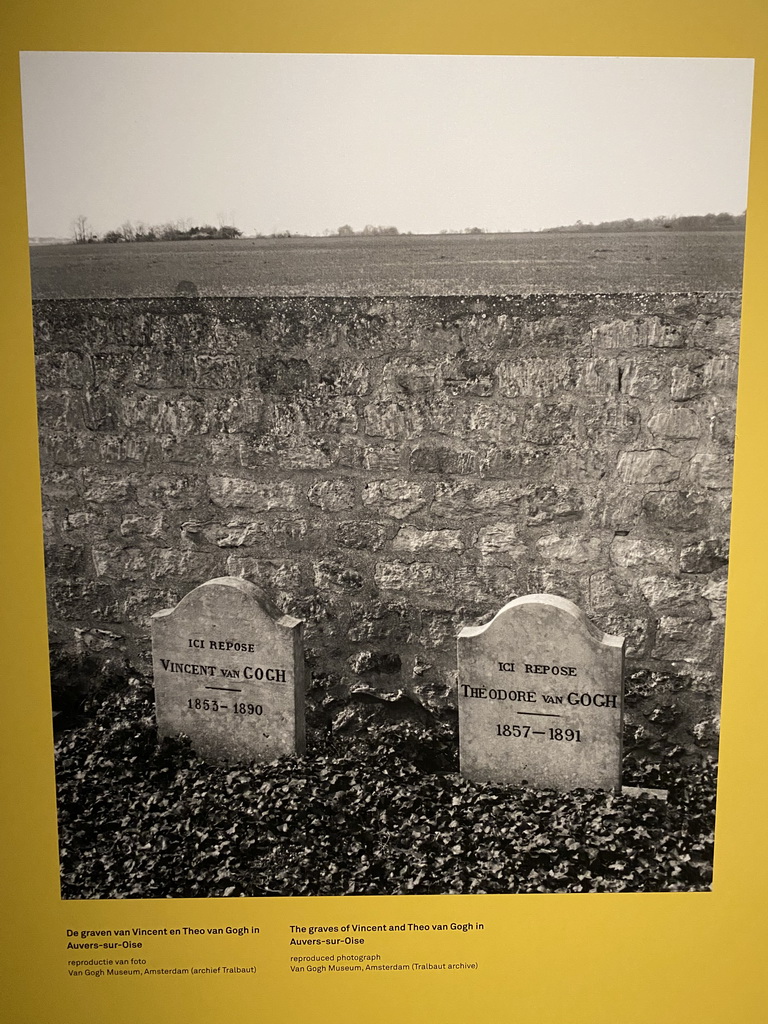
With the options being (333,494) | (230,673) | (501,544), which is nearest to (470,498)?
(501,544)

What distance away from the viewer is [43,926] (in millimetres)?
2707

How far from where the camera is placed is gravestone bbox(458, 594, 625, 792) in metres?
2.71

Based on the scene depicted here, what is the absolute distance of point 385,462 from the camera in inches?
116

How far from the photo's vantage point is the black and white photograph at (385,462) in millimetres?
2508

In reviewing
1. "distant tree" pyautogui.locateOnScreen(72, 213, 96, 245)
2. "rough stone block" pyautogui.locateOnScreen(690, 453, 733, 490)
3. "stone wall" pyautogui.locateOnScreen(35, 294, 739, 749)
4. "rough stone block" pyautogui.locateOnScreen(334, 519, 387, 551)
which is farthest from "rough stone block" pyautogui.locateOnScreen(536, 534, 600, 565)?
"distant tree" pyautogui.locateOnScreen(72, 213, 96, 245)

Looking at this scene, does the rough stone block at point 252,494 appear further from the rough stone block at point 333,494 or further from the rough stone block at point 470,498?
the rough stone block at point 470,498

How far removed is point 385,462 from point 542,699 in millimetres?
1011

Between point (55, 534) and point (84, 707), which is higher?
point (55, 534)

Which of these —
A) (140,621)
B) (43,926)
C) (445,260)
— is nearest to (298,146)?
(445,260)

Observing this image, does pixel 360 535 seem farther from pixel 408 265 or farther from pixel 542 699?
pixel 408 265

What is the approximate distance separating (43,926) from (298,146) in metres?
2.72

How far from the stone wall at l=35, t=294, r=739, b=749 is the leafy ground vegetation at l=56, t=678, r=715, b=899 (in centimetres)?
33

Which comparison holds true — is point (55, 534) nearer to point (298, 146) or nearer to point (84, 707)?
point (84, 707)

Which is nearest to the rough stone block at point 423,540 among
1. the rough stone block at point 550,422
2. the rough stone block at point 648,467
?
the rough stone block at point 550,422
